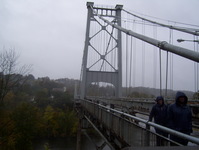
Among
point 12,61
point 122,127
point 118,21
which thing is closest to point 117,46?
point 118,21

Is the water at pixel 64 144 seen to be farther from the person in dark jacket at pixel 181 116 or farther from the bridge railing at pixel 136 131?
the person in dark jacket at pixel 181 116

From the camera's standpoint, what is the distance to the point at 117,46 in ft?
55.9

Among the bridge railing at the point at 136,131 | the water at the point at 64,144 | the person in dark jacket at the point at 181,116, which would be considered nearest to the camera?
the bridge railing at the point at 136,131

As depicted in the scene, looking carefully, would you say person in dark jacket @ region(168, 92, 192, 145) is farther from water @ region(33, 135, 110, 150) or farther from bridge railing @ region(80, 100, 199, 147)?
water @ region(33, 135, 110, 150)

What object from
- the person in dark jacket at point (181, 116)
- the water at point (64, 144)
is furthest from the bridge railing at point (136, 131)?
the water at point (64, 144)

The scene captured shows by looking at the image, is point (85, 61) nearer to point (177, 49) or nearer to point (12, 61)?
point (12, 61)

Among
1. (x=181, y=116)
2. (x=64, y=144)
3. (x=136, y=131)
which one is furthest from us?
(x=64, y=144)

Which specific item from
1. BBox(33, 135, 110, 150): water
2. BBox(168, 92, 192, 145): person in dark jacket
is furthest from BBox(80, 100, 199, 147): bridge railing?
BBox(33, 135, 110, 150): water

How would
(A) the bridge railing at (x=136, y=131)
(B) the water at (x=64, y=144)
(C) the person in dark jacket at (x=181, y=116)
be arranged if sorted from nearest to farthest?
(A) the bridge railing at (x=136, y=131)
(C) the person in dark jacket at (x=181, y=116)
(B) the water at (x=64, y=144)

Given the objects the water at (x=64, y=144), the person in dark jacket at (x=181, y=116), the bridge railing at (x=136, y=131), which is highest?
the person in dark jacket at (x=181, y=116)

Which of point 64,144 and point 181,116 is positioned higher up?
point 181,116

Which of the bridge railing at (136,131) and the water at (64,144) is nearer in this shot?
the bridge railing at (136,131)

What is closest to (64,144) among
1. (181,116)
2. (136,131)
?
(136,131)

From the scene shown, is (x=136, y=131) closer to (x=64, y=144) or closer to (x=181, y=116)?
(x=181, y=116)
